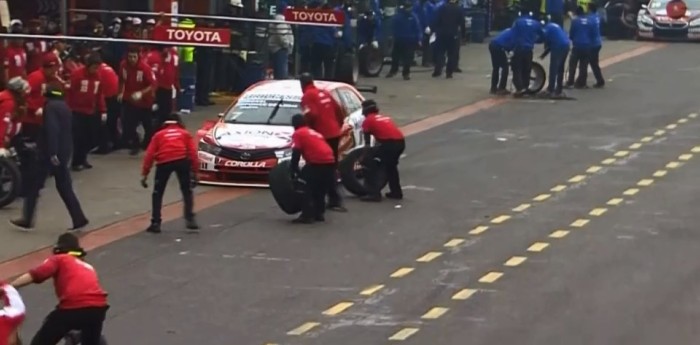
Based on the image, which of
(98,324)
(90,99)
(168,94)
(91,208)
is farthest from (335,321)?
(168,94)

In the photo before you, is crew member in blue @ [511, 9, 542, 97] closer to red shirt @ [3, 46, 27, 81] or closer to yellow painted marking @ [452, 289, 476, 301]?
red shirt @ [3, 46, 27, 81]

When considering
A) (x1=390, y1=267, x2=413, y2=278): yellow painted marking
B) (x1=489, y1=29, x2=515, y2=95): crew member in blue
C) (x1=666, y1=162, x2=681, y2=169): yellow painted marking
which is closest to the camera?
(x1=390, y1=267, x2=413, y2=278): yellow painted marking

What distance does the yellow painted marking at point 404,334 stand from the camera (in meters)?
13.3

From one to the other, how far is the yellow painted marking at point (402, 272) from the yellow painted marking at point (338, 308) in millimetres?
1434

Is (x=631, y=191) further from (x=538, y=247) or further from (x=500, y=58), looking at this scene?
(x=500, y=58)

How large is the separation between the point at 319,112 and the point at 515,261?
15.0 ft

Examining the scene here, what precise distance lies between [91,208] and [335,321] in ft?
22.4

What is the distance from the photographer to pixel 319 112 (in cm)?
2061

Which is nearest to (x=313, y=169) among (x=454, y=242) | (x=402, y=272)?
(x=454, y=242)

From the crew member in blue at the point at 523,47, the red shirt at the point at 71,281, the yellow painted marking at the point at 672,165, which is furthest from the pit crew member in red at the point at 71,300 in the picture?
the crew member in blue at the point at 523,47

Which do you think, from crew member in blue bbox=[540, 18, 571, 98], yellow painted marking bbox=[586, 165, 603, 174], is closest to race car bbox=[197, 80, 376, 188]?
yellow painted marking bbox=[586, 165, 603, 174]

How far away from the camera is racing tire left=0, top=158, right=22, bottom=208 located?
Answer: 19.5 meters

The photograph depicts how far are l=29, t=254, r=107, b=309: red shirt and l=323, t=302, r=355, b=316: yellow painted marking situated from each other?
3.33m

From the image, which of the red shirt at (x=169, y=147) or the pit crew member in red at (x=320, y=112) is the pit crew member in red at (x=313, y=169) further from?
the red shirt at (x=169, y=147)
